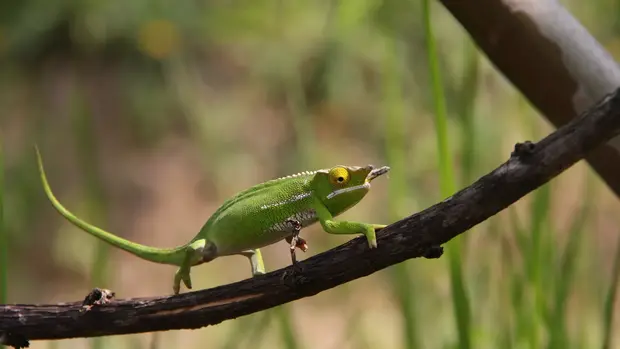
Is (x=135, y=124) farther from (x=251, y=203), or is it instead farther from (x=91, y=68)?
(x=251, y=203)

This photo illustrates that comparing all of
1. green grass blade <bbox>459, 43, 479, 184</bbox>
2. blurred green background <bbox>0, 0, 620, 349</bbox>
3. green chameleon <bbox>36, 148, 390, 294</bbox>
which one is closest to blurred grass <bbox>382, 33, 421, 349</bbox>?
green grass blade <bbox>459, 43, 479, 184</bbox>

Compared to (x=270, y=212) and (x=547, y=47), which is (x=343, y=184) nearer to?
(x=270, y=212)

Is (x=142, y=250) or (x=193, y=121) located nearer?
(x=142, y=250)

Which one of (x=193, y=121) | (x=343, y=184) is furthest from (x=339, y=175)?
(x=193, y=121)

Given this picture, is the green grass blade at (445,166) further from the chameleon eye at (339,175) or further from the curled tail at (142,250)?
the curled tail at (142,250)

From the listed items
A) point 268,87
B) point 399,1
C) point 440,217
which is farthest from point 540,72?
point 268,87

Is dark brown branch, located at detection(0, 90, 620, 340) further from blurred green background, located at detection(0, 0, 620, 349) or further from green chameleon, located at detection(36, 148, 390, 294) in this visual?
blurred green background, located at detection(0, 0, 620, 349)
